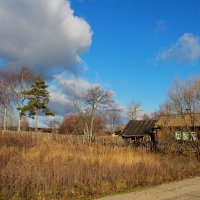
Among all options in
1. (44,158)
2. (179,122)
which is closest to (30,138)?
(44,158)

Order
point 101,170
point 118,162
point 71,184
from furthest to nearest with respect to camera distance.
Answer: point 118,162 < point 101,170 < point 71,184

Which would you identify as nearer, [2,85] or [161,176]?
[161,176]

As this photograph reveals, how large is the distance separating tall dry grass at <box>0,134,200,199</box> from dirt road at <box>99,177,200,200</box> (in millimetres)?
787

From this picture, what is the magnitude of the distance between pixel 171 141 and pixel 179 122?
133cm

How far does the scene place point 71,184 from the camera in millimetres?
10031

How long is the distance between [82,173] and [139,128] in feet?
69.6

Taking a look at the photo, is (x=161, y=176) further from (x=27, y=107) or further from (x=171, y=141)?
(x=27, y=107)

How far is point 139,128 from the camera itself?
31469 mm

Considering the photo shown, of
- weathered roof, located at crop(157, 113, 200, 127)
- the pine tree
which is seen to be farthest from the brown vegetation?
weathered roof, located at crop(157, 113, 200, 127)

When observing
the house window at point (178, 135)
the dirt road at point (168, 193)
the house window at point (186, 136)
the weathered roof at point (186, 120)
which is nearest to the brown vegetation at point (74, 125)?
the weathered roof at point (186, 120)

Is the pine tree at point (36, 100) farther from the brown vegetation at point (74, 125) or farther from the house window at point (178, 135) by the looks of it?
the house window at point (178, 135)

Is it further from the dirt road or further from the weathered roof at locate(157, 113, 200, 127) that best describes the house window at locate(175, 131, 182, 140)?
the dirt road

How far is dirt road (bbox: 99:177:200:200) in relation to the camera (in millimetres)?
9222

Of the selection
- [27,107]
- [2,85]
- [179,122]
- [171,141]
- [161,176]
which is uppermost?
[2,85]
